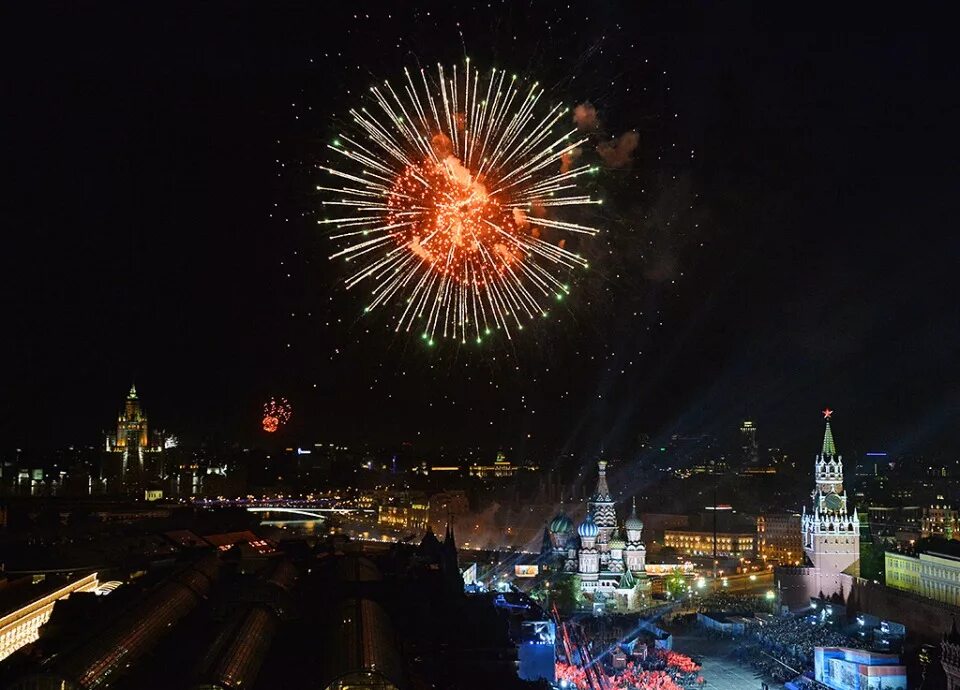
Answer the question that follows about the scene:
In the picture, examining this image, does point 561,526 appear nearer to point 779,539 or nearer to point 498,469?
point 779,539

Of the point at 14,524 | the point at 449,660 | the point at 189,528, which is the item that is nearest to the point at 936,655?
the point at 449,660

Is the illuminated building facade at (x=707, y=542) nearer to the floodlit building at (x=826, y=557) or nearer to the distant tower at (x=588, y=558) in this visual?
the distant tower at (x=588, y=558)

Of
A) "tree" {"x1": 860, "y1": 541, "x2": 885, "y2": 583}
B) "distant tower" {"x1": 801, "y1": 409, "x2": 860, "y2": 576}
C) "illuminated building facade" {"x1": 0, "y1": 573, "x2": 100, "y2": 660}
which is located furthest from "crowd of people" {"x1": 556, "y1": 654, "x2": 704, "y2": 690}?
"tree" {"x1": 860, "y1": 541, "x2": 885, "y2": 583}

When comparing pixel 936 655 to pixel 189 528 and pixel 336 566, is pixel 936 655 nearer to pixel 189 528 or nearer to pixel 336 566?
pixel 336 566

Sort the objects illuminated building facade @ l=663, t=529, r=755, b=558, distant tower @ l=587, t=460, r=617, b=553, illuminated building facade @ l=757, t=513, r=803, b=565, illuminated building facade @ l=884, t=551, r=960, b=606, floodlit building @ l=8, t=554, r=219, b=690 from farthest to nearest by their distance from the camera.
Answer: illuminated building facade @ l=663, t=529, r=755, b=558
illuminated building facade @ l=757, t=513, r=803, b=565
distant tower @ l=587, t=460, r=617, b=553
illuminated building facade @ l=884, t=551, r=960, b=606
floodlit building @ l=8, t=554, r=219, b=690

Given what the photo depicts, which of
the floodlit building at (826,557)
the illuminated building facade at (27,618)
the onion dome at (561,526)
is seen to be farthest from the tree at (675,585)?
the illuminated building facade at (27,618)

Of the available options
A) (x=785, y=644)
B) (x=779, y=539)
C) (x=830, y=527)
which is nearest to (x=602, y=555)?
(x=830, y=527)

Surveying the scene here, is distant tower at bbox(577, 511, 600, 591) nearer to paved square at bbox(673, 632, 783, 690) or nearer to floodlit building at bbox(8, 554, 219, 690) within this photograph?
paved square at bbox(673, 632, 783, 690)
